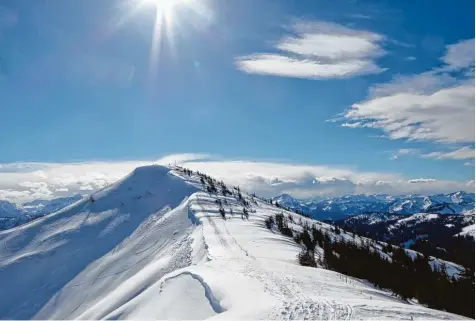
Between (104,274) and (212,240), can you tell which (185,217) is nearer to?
(104,274)

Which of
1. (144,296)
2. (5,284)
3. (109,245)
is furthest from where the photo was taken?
(109,245)

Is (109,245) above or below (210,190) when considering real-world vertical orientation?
below

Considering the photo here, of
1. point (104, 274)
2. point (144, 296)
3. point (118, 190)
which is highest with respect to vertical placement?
point (118, 190)

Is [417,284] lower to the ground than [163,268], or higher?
higher

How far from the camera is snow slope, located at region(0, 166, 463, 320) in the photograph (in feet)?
55.3

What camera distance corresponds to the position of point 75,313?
47.7 meters

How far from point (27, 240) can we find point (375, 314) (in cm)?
9380

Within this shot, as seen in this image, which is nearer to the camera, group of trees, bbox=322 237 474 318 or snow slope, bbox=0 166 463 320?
snow slope, bbox=0 166 463 320

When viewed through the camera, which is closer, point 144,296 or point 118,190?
point 144,296

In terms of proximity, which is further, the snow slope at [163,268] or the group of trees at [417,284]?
the group of trees at [417,284]

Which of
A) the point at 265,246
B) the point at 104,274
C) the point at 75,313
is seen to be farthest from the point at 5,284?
the point at 265,246

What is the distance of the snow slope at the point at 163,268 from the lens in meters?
16.8

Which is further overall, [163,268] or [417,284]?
[163,268]

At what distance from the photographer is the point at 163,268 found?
3719 centimetres
